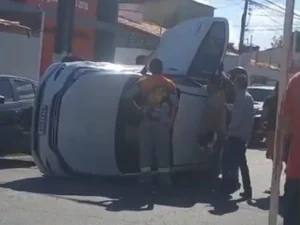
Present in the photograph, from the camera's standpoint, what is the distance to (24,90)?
15117 millimetres

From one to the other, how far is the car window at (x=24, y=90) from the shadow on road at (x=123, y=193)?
122 inches

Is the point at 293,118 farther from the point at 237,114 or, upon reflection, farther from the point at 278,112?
the point at 237,114

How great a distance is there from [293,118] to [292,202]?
642mm

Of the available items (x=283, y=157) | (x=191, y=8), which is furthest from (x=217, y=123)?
(x=191, y=8)

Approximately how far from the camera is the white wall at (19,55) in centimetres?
2391

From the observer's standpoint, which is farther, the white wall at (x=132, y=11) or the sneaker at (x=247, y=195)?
the white wall at (x=132, y=11)

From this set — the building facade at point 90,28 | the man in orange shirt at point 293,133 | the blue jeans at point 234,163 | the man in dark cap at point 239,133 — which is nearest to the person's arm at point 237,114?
the man in dark cap at point 239,133

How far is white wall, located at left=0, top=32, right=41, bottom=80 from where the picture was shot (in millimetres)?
23906

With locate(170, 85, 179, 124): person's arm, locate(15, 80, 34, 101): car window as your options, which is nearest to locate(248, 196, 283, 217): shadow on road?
locate(170, 85, 179, 124): person's arm

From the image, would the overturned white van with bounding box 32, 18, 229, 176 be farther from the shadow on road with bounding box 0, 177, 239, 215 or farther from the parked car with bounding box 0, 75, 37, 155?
the parked car with bounding box 0, 75, 37, 155

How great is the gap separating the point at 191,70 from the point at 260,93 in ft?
39.9

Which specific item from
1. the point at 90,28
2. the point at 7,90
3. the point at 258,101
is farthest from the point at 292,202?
the point at 90,28

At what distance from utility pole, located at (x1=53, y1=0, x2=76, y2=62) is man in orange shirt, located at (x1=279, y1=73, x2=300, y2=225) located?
631 inches

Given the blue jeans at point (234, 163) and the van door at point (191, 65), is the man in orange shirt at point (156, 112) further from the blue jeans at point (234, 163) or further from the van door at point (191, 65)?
the blue jeans at point (234, 163)
